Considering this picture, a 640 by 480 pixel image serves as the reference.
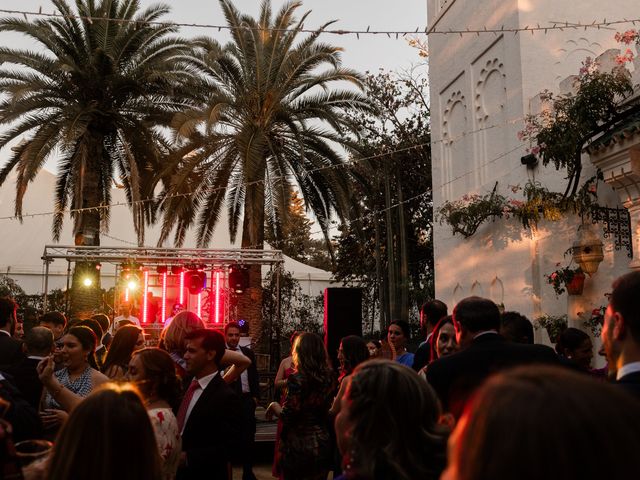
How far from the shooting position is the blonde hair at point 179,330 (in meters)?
4.92

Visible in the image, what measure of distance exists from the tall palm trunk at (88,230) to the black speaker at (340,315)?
25.0 feet

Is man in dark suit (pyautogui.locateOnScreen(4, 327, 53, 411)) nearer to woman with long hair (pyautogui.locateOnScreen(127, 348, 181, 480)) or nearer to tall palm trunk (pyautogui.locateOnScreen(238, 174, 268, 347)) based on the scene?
woman with long hair (pyautogui.locateOnScreen(127, 348, 181, 480))

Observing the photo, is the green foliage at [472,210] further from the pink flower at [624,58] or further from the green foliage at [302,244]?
the green foliage at [302,244]

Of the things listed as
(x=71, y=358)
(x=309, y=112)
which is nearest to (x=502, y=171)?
(x=309, y=112)

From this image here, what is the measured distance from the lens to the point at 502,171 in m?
13.5

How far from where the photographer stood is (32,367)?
463 cm

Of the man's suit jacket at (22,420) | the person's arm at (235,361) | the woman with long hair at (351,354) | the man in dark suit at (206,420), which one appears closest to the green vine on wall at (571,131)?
the woman with long hair at (351,354)

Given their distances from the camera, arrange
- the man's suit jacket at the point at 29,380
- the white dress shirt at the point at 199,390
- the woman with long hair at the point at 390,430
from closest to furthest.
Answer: the woman with long hair at the point at 390,430
the white dress shirt at the point at 199,390
the man's suit jacket at the point at 29,380

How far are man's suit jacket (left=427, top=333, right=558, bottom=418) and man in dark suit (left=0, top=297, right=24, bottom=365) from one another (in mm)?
3524

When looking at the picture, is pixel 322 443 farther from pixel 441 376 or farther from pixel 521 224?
pixel 521 224

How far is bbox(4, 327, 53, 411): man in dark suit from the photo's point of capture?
180 inches

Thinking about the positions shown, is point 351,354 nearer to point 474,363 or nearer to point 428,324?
point 428,324

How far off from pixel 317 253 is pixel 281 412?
4399 cm

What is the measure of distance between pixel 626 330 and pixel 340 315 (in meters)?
8.14
